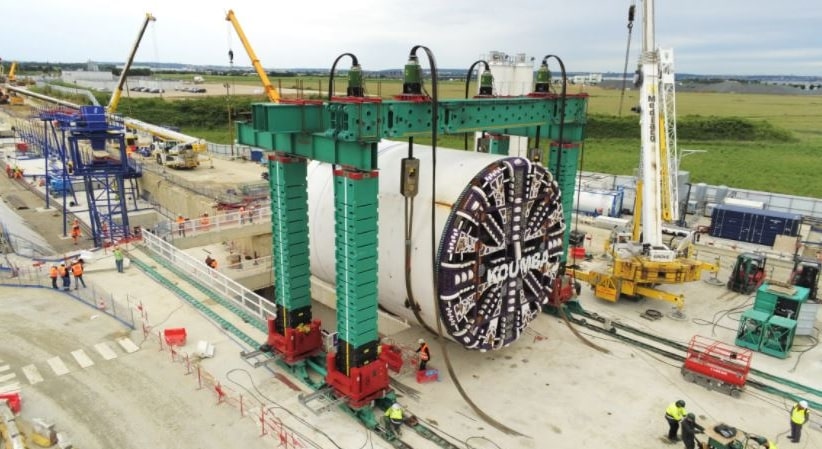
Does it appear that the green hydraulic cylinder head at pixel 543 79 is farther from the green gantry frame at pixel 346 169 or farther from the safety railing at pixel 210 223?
the safety railing at pixel 210 223

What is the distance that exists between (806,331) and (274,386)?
1837cm

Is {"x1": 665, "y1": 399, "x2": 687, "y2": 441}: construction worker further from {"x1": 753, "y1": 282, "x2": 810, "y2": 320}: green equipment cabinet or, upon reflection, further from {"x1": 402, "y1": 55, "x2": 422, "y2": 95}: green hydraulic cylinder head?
{"x1": 402, "y1": 55, "x2": 422, "y2": 95}: green hydraulic cylinder head

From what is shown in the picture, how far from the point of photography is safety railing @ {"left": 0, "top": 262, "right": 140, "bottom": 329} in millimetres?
18719

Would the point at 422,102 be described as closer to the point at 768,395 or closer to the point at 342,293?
the point at 342,293

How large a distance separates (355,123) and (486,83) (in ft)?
23.0

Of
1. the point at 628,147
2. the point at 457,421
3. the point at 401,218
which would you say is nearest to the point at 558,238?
the point at 401,218

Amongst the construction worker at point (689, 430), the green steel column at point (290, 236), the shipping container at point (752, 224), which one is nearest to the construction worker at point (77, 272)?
the green steel column at point (290, 236)

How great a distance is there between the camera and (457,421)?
13.4 m

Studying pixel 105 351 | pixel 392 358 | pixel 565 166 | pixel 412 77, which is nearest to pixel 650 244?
pixel 565 166

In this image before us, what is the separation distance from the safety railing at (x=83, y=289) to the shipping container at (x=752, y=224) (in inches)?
1207

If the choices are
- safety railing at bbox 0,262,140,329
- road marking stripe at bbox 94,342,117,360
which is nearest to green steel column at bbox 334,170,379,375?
road marking stripe at bbox 94,342,117,360

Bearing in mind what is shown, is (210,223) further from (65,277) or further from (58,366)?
(58,366)

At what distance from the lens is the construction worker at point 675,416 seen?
12.6 m

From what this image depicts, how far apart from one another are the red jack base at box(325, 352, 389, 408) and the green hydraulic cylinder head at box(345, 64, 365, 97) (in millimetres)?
6879
